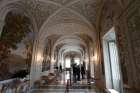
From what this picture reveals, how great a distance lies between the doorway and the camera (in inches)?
194

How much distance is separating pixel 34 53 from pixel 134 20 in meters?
5.76

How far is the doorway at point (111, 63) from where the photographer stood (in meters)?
4.92

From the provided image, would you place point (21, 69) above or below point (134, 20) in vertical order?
below

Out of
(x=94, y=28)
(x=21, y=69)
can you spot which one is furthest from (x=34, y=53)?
(x=94, y=28)

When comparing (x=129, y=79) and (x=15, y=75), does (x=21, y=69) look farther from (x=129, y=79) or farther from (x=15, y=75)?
(x=129, y=79)

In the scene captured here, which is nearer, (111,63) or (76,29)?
(111,63)

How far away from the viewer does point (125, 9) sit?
9.61ft

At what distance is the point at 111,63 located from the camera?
17.0 ft

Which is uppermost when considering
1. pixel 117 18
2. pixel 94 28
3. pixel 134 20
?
pixel 94 28

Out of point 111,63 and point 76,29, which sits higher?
point 76,29

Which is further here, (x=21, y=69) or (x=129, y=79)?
(x=21, y=69)

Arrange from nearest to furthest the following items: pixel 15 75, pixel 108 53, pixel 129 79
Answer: pixel 129 79, pixel 15 75, pixel 108 53

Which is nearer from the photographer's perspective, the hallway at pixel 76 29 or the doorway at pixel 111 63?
the hallway at pixel 76 29

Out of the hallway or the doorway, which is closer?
the hallway
